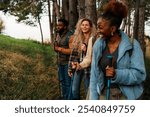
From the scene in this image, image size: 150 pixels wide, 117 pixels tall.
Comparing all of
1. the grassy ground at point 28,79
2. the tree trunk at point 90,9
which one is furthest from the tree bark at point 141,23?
the tree trunk at point 90,9

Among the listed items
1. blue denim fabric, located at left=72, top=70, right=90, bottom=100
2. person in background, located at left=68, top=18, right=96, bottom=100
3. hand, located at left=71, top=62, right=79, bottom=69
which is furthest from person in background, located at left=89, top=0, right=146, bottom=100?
hand, located at left=71, top=62, right=79, bottom=69

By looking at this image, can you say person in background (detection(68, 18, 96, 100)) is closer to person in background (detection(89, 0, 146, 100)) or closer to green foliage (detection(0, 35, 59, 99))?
green foliage (detection(0, 35, 59, 99))

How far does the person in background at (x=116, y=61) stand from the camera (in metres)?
5.36

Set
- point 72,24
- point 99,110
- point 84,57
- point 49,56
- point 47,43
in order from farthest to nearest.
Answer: point 47,43 → point 49,56 → point 72,24 → point 84,57 → point 99,110

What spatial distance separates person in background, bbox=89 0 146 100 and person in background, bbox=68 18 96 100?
122 inches

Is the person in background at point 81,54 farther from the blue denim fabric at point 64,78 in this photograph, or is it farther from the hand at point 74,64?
the blue denim fabric at point 64,78

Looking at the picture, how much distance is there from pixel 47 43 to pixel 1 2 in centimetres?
1177

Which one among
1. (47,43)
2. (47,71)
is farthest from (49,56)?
(47,43)

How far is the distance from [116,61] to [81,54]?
405 cm

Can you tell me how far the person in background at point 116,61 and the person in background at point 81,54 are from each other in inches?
122

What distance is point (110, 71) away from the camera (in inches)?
211

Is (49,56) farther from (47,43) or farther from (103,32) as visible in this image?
(103,32)

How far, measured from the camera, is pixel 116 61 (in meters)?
5.39

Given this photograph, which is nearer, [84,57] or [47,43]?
[84,57]
